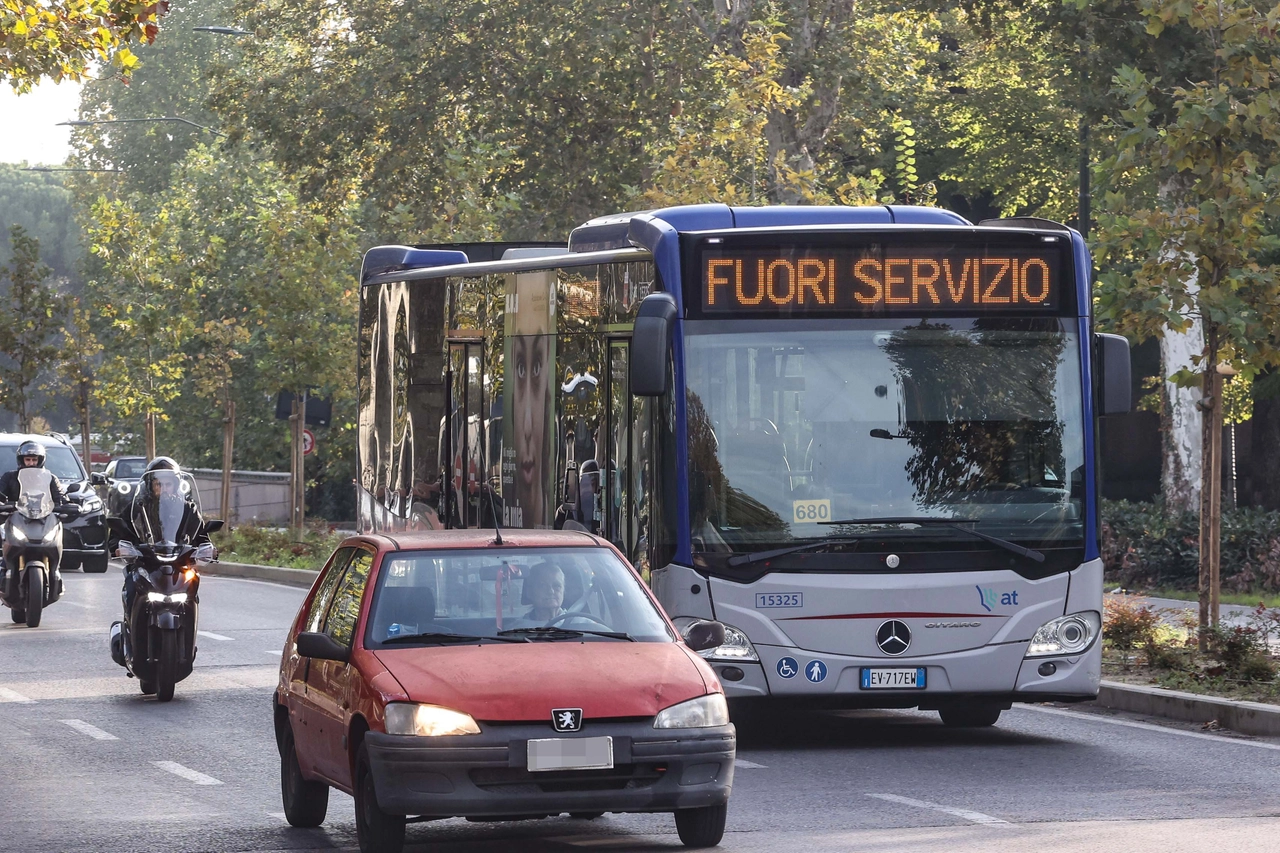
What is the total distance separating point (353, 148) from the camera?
3753 centimetres

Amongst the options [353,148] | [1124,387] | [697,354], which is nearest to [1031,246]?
[1124,387]

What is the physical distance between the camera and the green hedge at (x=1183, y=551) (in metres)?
26.3

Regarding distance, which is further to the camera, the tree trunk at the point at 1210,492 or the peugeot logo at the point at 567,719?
the tree trunk at the point at 1210,492

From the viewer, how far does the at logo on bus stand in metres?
12.8

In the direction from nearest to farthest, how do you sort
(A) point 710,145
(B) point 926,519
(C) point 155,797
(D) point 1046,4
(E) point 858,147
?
(C) point 155,797, (B) point 926,519, (A) point 710,145, (D) point 1046,4, (E) point 858,147

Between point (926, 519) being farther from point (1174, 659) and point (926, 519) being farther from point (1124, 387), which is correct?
point (1174, 659)

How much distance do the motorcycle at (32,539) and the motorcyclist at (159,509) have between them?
20.4 ft

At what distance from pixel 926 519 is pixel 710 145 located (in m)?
18.4

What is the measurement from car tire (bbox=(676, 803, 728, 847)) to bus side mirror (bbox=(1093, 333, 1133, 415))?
4.92 metres

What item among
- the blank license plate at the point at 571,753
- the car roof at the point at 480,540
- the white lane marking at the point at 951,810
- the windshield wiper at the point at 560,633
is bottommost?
the white lane marking at the point at 951,810

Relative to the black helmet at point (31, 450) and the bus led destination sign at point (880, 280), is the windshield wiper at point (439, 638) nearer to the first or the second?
the bus led destination sign at point (880, 280)

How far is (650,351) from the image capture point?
12.2 m

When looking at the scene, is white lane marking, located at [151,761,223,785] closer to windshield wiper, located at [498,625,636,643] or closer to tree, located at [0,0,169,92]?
windshield wiper, located at [498,625,636,643]

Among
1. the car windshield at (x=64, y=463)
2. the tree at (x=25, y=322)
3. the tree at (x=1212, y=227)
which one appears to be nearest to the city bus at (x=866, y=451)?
the tree at (x=1212, y=227)
